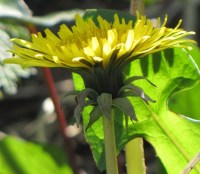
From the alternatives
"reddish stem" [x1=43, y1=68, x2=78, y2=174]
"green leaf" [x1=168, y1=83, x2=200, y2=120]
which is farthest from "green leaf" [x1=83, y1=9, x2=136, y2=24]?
"reddish stem" [x1=43, y1=68, x2=78, y2=174]

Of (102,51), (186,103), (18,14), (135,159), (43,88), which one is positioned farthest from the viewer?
(43,88)

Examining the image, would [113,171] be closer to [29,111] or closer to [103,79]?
[103,79]

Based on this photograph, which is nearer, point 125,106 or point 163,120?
point 125,106

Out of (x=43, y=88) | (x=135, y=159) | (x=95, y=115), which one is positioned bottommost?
(x=43, y=88)

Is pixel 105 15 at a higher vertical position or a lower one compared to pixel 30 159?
higher

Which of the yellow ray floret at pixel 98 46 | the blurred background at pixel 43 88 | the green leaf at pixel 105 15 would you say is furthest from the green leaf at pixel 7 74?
the yellow ray floret at pixel 98 46

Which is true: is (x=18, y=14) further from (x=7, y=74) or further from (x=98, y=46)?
(x=98, y=46)

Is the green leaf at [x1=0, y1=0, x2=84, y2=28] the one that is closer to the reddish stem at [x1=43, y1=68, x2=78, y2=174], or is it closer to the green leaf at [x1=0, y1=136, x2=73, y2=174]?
the reddish stem at [x1=43, y1=68, x2=78, y2=174]

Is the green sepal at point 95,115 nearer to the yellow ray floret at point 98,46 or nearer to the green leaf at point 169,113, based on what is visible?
the yellow ray floret at point 98,46

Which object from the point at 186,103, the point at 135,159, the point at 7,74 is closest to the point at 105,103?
the point at 135,159
